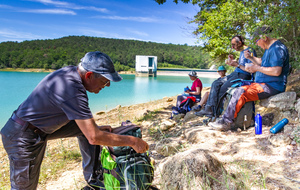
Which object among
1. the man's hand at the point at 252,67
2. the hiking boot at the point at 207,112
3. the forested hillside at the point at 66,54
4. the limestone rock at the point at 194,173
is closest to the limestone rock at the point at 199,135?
the hiking boot at the point at 207,112

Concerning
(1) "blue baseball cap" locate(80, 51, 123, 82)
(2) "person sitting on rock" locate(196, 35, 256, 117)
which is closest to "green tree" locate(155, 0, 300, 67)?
(2) "person sitting on rock" locate(196, 35, 256, 117)

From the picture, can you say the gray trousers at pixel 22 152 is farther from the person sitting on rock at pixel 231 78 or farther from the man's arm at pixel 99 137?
the person sitting on rock at pixel 231 78

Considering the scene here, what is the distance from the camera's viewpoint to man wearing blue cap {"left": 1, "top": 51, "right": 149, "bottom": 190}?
1.62 meters

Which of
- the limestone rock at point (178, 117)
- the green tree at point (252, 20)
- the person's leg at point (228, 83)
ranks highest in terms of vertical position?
the green tree at point (252, 20)

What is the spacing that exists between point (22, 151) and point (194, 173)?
1.51 m

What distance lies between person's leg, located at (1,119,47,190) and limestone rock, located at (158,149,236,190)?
120 cm

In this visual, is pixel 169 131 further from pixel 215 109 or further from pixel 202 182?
pixel 202 182

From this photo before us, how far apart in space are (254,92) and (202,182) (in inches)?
91.0

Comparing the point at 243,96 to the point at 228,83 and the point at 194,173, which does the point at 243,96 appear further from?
the point at 194,173

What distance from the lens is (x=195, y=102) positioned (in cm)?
597

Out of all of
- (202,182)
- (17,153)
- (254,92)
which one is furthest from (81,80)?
(254,92)

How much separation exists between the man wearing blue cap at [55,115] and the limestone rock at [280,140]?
1.97 m

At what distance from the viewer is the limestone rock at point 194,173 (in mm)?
1795

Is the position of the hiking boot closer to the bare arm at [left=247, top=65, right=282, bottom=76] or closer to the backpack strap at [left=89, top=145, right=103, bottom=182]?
the bare arm at [left=247, top=65, right=282, bottom=76]
